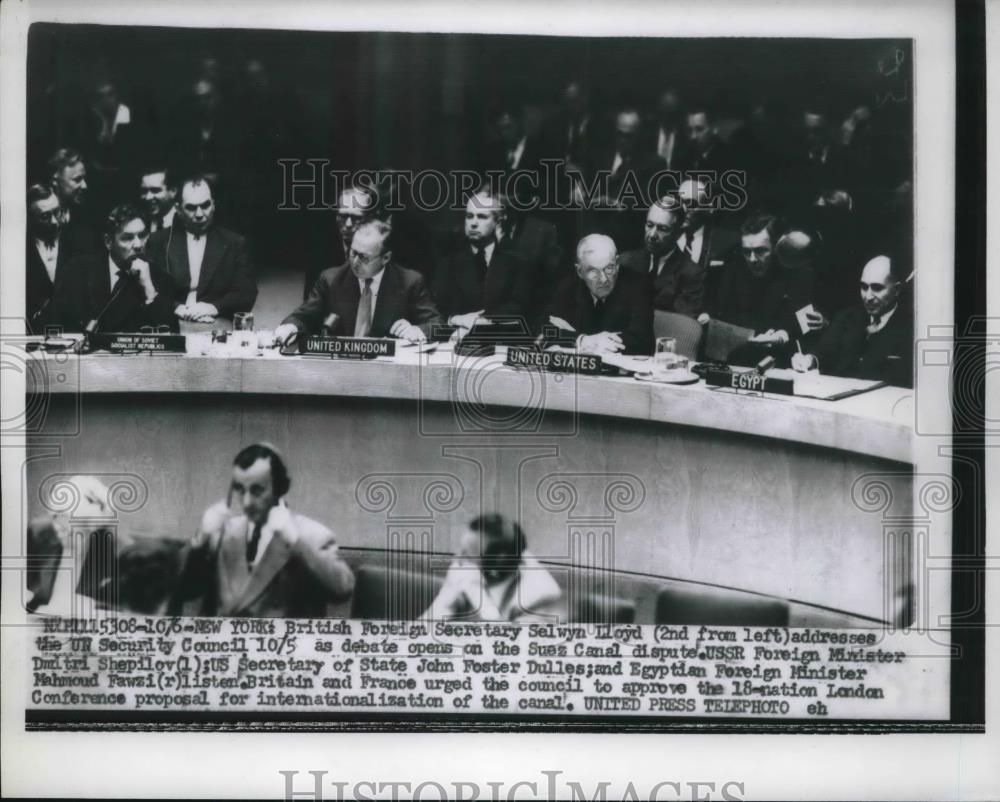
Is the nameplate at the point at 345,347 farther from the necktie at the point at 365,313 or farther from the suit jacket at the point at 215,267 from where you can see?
the suit jacket at the point at 215,267

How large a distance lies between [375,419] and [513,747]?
1.72m

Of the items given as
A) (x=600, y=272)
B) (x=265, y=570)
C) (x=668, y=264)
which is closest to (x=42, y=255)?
(x=265, y=570)

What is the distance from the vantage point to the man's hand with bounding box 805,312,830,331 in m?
5.48

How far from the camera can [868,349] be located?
5.46 meters

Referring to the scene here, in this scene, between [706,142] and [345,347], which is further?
[345,347]

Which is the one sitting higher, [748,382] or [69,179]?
[69,179]

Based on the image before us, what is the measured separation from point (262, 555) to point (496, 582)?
115 cm

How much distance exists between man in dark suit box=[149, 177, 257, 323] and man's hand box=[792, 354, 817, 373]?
2.65m

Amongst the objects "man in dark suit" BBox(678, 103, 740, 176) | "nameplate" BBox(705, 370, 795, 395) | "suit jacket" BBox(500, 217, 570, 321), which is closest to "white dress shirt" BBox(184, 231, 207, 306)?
"suit jacket" BBox(500, 217, 570, 321)

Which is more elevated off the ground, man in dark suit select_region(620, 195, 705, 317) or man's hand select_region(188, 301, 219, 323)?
man in dark suit select_region(620, 195, 705, 317)

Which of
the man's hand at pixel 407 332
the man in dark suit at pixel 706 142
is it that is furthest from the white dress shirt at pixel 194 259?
the man in dark suit at pixel 706 142

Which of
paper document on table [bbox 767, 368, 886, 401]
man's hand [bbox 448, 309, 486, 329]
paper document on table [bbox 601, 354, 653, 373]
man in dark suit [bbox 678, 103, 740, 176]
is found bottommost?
paper document on table [bbox 767, 368, 886, 401]

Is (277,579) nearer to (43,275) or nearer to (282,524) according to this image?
(282,524)

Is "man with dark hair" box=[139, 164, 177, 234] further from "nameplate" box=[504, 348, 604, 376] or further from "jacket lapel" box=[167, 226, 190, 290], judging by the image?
Answer: "nameplate" box=[504, 348, 604, 376]
